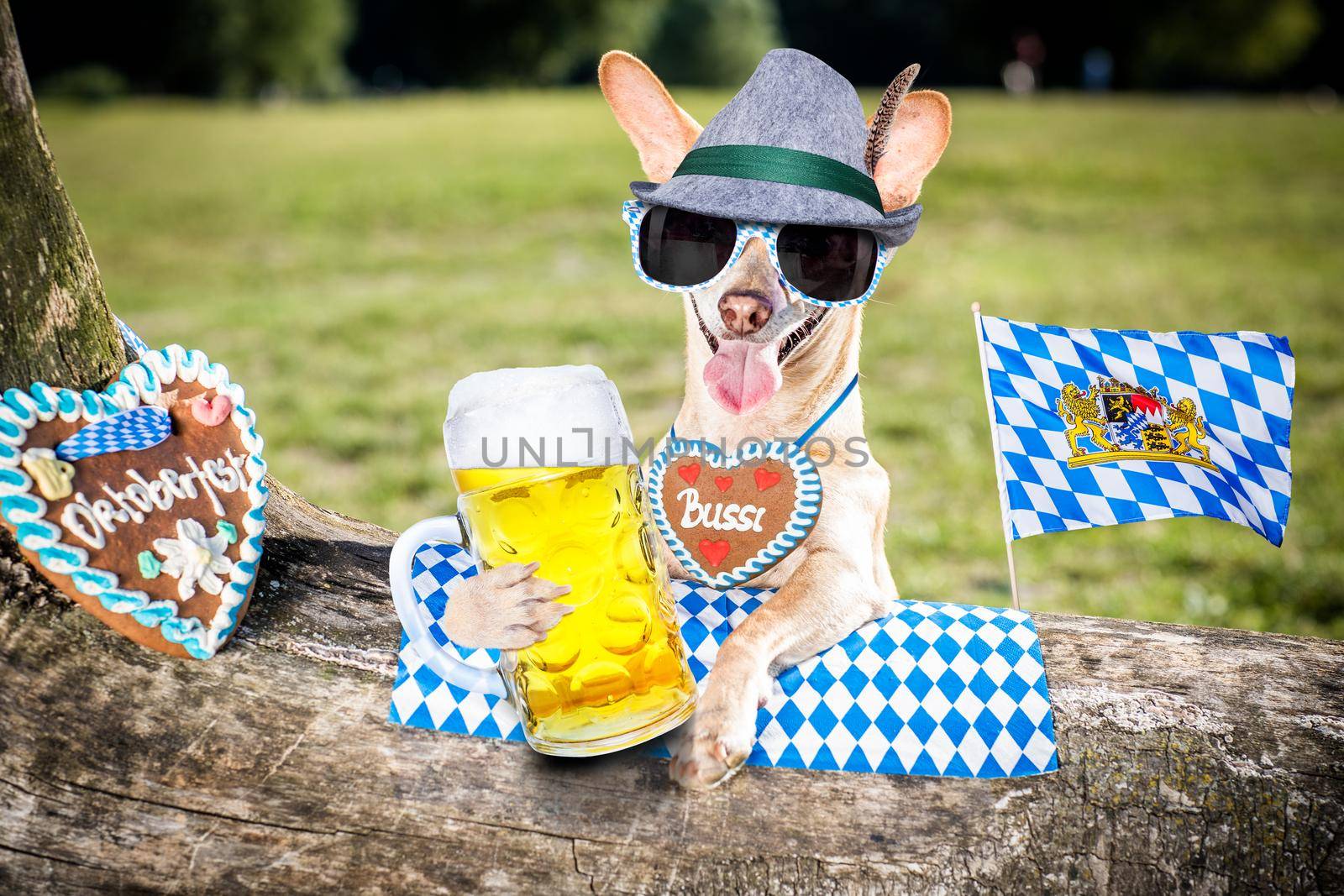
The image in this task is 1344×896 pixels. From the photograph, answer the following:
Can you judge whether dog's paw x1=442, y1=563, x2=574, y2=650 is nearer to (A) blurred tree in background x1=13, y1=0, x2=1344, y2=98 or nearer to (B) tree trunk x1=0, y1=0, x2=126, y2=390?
(B) tree trunk x1=0, y1=0, x2=126, y2=390

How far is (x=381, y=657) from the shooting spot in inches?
81.4

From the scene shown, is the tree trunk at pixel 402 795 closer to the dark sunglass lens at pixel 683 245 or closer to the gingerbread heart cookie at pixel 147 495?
the gingerbread heart cookie at pixel 147 495

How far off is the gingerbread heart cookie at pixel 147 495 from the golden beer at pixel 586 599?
513 mm

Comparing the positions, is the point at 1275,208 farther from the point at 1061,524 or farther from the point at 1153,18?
the point at 1153,18

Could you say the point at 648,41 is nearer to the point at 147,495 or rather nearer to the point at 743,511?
the point at 743,511

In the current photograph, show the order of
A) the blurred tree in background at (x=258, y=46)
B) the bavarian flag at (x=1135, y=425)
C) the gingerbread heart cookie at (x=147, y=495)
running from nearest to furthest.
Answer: the gingerbread heart cookie at (x=147, y=495) → the bavarian flag at (x=1135, y=425) → the blurred tree in background at (x=258, y=46)

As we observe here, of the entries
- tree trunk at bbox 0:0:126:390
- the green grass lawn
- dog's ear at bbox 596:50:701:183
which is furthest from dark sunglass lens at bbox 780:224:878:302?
the green grass lawn

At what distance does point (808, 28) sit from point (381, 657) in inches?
2055

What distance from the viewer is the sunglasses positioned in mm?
1804

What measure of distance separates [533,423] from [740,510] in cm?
53

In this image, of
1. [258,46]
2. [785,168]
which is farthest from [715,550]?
[258,46]

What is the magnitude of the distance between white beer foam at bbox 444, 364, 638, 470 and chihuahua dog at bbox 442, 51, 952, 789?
19 centimetres

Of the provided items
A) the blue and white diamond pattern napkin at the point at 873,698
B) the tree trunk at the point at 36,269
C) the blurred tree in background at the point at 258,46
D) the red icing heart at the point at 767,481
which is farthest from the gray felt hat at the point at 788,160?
the blurred tree in background at the point at 258,46

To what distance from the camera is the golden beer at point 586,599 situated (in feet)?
5.50
